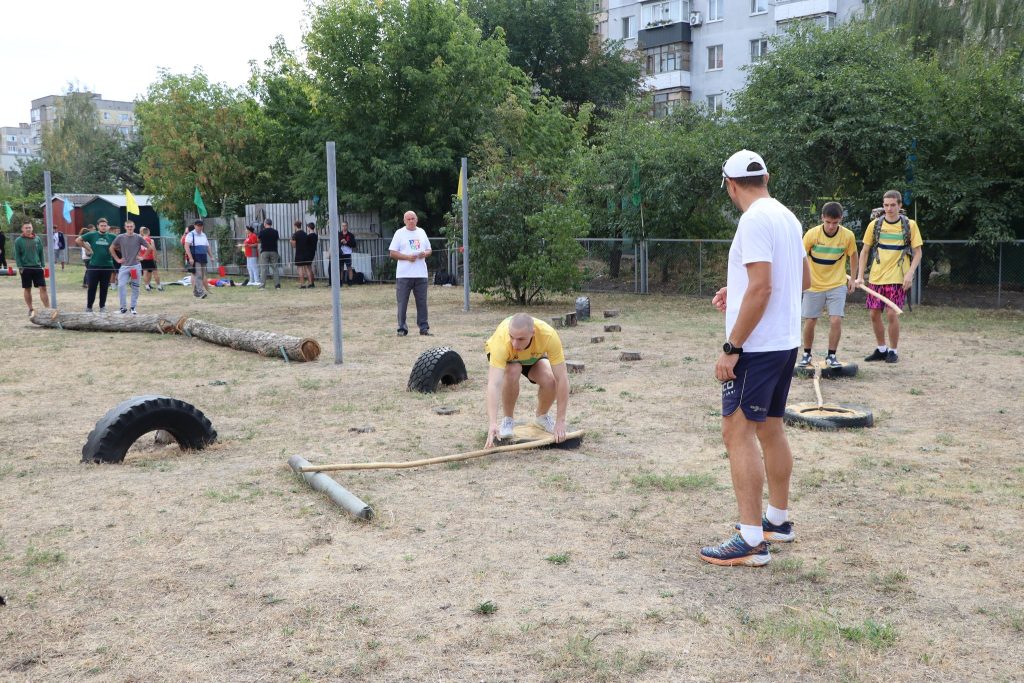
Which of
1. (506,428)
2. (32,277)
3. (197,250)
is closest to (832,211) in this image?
(506,428)

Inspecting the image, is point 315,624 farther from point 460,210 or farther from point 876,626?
point 460,210

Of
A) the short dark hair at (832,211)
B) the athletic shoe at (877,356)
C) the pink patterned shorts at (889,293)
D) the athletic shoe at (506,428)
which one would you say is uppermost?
the short dark hair at (832,211)

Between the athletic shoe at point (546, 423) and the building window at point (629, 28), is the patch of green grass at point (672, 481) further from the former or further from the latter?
the building window at point (629, 28)

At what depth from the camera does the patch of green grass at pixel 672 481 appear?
228 inches

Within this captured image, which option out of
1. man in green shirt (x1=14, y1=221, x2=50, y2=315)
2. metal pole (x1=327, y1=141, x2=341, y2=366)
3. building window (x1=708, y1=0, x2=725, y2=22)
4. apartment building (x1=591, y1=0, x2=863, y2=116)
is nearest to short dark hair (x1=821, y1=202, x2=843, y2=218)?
metal pole (x1=327, y1=141, x2=341, y2=366)

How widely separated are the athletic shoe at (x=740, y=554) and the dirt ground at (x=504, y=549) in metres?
0.06

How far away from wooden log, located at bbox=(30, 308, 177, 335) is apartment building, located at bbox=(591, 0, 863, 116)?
3175cm

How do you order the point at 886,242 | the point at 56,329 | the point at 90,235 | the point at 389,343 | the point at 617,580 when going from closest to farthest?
the point at 617,580 → the point at 886,242 → the point at 389,343 → the point at 56,329 → the point at 90,235

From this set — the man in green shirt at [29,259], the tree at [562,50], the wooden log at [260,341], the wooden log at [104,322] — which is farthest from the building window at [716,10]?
the wooden log at [260,341]

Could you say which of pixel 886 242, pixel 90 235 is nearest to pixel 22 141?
pixel 90 235

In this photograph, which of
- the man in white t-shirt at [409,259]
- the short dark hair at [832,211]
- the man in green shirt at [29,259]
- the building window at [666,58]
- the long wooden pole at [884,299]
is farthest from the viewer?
the building window at [666,58]

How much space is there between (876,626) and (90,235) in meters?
16.5

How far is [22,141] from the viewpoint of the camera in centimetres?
16562

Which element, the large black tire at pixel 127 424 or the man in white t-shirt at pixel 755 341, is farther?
the large black tire at pixel 127 424
